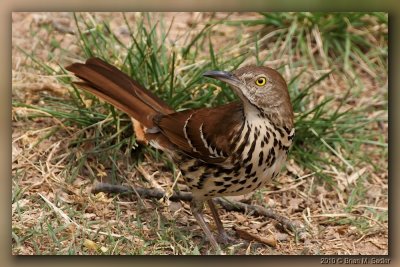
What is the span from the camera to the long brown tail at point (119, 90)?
222 inches

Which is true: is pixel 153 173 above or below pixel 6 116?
below

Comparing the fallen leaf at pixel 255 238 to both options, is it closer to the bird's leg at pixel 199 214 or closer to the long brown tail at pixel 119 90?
the bird's leg at pixel 199 214

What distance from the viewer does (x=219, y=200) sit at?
5.95 meters

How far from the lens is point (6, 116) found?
18.6 ft

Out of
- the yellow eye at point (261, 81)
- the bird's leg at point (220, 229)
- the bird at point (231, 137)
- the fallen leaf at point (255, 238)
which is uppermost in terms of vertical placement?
the yellow eye at point (261, 81)

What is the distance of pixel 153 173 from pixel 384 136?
1679 mm

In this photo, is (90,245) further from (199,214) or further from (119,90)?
(119,90)

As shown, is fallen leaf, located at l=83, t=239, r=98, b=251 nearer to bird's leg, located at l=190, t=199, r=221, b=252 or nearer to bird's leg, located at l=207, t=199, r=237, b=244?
bird's leg, located at l=190, t=199, r=221, b=252

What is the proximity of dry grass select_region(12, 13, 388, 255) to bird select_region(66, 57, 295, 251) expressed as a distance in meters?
0.36

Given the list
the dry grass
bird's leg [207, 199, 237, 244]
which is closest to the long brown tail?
the dry grass

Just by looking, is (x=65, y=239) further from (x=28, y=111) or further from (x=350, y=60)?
(x=350, y=60)

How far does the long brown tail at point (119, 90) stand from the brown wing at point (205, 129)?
0.13m

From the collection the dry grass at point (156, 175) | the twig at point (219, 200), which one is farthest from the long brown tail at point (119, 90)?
the twig at point (219, 200)

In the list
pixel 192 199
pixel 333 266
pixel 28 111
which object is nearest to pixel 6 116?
pixel 28 111
